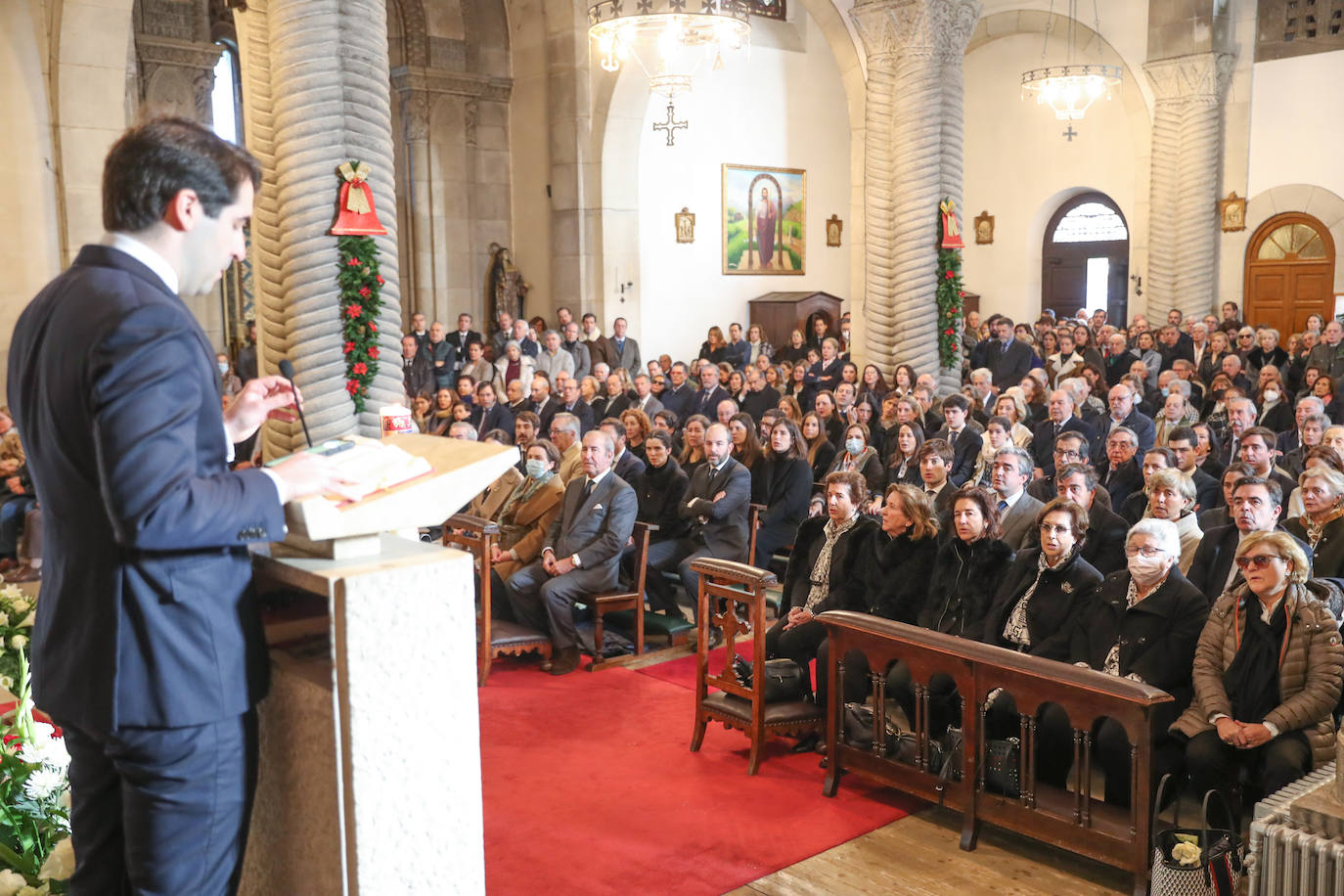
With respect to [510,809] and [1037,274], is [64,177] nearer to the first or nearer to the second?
[510,809]

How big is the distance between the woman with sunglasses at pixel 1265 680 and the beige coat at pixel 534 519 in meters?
3.97

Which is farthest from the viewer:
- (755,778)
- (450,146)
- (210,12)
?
(210,12)

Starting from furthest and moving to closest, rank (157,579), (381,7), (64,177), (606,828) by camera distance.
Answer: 1. (64,177)
2. (381,7)
3. (606,828)
4. (157,579)

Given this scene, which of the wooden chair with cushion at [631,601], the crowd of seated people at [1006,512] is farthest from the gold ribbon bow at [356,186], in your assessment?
the wooden chair with cushion at [631,601]

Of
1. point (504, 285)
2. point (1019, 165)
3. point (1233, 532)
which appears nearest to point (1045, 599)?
point (1233, 532)

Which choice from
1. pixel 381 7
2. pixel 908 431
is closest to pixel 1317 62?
pixel 908 431

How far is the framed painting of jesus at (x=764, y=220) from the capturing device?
18.3 m

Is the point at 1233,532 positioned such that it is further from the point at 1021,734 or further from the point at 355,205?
the point at 355,205

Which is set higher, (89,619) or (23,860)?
(89,619)

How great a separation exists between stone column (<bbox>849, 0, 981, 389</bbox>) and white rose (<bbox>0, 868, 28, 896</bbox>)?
9.20 m

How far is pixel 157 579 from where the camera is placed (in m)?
1.72

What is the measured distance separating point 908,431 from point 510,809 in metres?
4.34

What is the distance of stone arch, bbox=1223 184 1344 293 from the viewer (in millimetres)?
15555

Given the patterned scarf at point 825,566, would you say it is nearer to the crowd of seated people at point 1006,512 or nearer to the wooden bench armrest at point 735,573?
the crowd of seated people at point 1006,512
